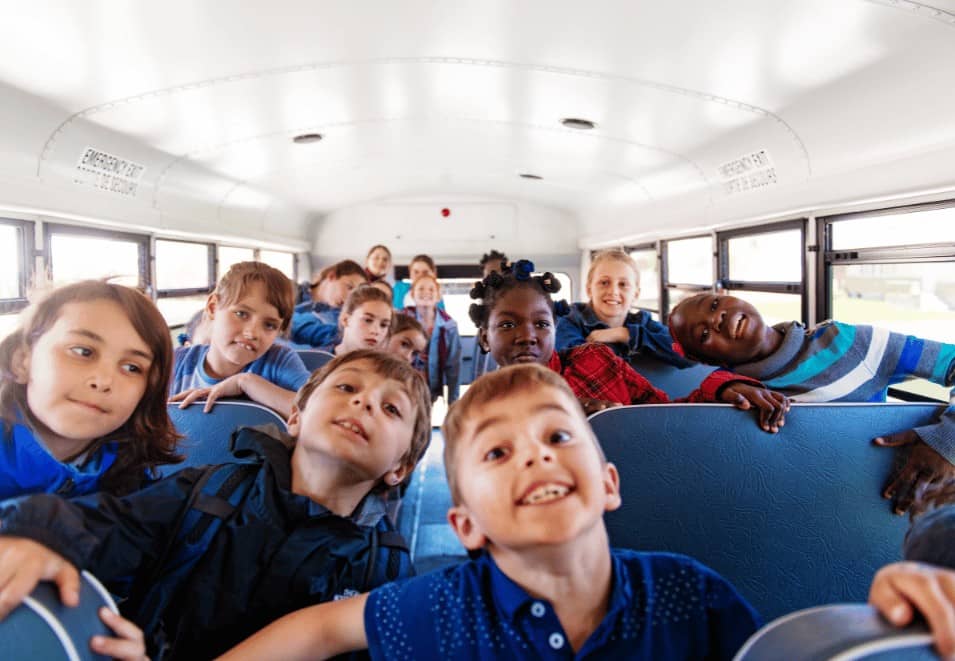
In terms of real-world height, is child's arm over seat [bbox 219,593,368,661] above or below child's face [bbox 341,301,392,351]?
below

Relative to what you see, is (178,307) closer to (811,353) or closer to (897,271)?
(811,353)

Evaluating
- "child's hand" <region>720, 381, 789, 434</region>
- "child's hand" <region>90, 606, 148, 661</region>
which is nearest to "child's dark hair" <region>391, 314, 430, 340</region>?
"child's hand" <region>720, 381, 789, 434</region>

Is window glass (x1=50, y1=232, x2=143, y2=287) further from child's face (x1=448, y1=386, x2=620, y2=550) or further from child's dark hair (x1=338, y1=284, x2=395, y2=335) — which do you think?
child's face (x1=448, y1=386, x2=620, y2=550)

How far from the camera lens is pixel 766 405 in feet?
5.49

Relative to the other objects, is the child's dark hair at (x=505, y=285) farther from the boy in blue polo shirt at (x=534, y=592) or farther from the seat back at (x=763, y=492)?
the boy in blue polo shirt at (x=534, y=592)

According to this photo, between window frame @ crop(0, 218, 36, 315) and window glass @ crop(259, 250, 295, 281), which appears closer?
window frame @ crop(0, 218, 36, 315)

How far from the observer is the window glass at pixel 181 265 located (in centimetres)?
487

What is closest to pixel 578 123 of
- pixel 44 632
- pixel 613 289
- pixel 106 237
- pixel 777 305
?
pixel 613 289

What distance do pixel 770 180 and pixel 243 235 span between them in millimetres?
5124

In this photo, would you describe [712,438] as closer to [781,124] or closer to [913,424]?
[913,424]

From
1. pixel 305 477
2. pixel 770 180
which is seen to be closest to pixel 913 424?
pixel 305 477

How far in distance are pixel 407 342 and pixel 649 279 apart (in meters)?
3.61

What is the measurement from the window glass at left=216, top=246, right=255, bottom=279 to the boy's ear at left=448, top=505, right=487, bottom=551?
5.36 metres

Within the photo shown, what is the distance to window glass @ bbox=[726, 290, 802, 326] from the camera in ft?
12.8
